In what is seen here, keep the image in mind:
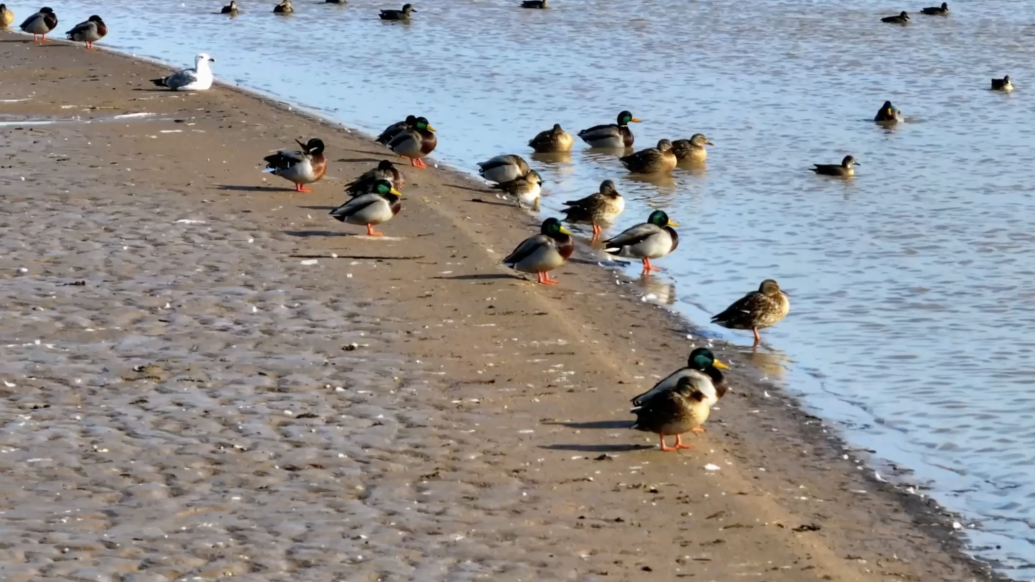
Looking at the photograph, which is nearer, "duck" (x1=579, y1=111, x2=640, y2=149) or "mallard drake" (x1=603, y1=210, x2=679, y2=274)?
"mallard drake" (x1=603, y1=210, x2=679, y2=274)

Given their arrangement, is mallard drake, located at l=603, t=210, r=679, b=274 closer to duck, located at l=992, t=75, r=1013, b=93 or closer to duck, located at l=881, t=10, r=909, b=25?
duck, located at l=992, t=75, r=1013, b=93

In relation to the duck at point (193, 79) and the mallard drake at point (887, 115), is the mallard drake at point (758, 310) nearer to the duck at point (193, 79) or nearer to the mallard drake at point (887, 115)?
the mallard drake at point (887, 115)

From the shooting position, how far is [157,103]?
859 inches

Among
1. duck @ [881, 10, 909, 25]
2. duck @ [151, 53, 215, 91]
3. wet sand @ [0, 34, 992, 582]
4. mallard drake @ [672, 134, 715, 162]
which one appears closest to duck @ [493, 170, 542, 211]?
wet sand @ [0, 34, 992, 582]

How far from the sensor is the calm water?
1090 centimetres

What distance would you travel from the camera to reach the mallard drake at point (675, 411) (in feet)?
29.0

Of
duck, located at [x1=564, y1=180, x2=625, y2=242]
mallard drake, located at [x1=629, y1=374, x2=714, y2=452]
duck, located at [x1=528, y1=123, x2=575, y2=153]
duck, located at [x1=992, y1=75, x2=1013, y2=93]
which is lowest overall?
duck, located at [x1=528, y1=123, x2=575, y2=153]

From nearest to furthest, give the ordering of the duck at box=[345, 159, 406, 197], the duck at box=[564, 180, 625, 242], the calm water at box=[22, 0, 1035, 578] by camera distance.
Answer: the calm water at box=[22, 0, 1035, 578], the duck at box=[345, 159, 406, 197], the duck at box=[564, 180, 625, 242]

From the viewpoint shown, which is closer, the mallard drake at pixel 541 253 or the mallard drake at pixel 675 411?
the mallard drake at pixel 675 411

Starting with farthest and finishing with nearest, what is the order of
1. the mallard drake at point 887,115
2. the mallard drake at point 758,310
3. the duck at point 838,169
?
the mallard drake at point 887,115 → the duck at point 838,169 → the mallard drake at point 758,310

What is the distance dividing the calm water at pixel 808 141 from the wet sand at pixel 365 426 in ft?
2.70

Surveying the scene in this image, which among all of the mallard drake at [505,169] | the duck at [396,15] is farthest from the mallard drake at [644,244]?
the duck at [396,15]

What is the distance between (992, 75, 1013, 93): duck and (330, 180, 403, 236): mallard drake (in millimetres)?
15431

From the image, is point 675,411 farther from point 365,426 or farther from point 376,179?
point 376,179
